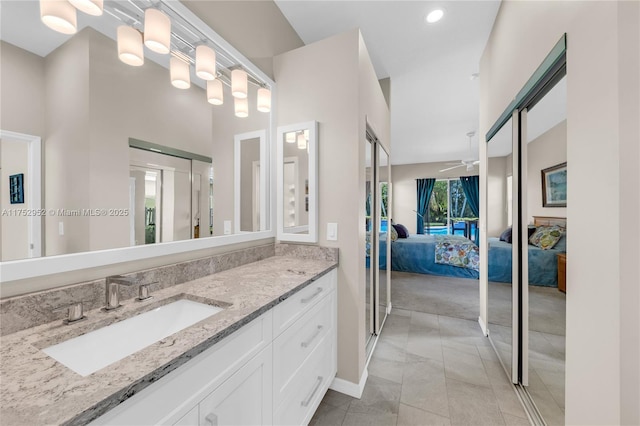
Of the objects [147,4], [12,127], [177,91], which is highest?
[147,4]

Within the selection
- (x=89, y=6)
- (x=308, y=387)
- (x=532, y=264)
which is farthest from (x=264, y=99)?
(x=532, y=264)

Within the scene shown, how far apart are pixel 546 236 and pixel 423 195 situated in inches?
292

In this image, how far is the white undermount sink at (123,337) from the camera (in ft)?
2.49

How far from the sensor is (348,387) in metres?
1.75

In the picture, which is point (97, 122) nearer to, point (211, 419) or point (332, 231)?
point (211, 419)

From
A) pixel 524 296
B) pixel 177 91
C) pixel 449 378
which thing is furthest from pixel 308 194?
pixel 449 378

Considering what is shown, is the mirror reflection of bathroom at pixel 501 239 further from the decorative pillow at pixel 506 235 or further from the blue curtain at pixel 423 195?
the blue curtain at pixel 423 195

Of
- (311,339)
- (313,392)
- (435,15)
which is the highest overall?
(435,15)

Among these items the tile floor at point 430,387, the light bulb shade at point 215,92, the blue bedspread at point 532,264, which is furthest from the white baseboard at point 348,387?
the light bulb shade at point 215,92

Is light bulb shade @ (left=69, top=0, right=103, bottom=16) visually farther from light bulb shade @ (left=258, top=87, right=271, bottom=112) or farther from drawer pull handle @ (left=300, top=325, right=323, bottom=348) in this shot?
drawer pull handle @ (left=300, top=325, right=323, bottom=348)

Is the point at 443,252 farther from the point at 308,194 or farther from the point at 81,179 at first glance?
the point at 81,179

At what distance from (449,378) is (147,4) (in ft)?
9.78

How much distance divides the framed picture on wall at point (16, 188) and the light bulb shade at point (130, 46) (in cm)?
61

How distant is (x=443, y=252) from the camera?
471cm
